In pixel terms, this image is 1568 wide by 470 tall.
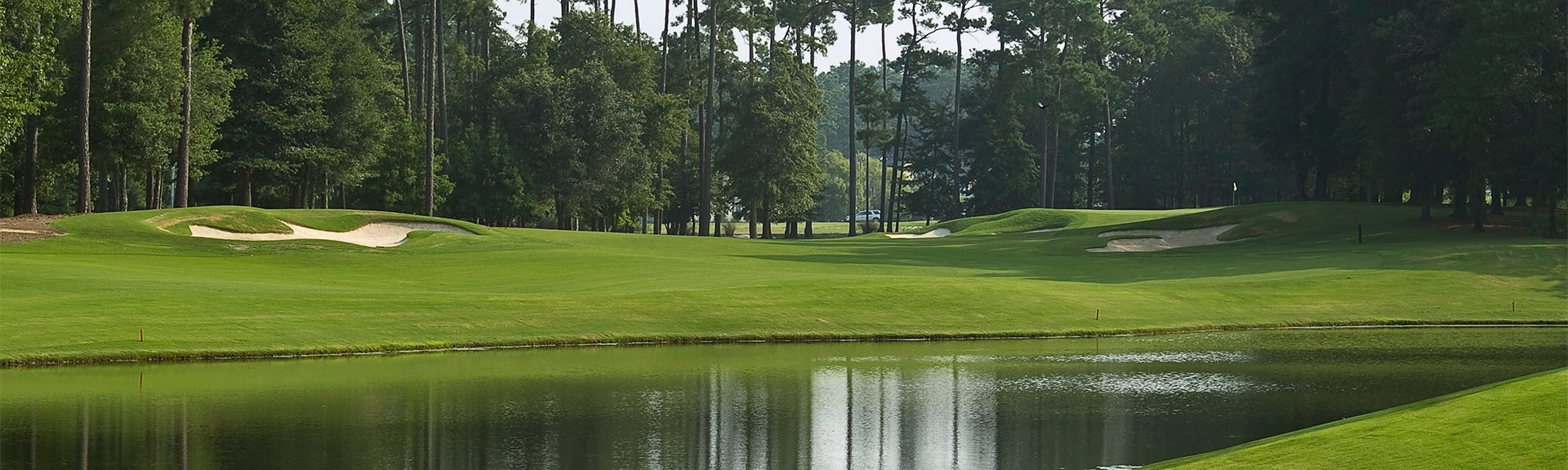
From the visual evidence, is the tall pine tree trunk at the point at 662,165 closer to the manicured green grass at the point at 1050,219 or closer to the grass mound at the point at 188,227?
the manicured green grass at the point at 1050,219

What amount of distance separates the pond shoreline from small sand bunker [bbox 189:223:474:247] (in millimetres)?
22021

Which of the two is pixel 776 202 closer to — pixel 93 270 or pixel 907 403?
pixel 93 270

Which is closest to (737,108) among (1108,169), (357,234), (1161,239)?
(1108,169)

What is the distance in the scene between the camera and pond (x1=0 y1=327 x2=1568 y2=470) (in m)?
19.3

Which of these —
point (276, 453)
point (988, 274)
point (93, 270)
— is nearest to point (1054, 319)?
point (988, 274)

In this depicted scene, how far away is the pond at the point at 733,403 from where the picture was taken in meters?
19.3

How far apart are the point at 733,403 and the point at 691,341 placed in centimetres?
1042

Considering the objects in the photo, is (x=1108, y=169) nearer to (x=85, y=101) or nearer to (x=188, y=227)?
(x=188, y=227)

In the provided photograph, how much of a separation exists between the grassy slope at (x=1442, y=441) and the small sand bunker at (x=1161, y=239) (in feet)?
154

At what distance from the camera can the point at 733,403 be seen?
24.6 meters

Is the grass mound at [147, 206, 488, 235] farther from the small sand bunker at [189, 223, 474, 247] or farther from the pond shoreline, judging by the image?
the pond shoreline

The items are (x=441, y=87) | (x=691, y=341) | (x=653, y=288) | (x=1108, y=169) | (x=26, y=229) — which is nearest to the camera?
(x=691, y=341)

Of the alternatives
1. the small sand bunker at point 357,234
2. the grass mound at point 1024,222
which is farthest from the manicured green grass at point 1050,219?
the small sand bunker at point 357,234

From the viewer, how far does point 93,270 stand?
39.2 meters
